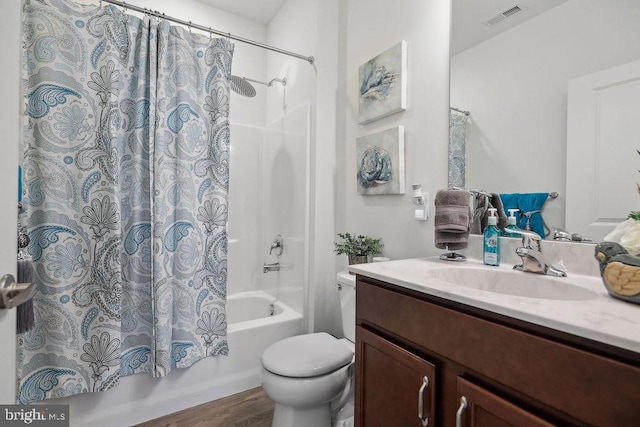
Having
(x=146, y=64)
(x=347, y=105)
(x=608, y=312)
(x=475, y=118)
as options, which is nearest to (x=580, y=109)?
(x=475, y=118)

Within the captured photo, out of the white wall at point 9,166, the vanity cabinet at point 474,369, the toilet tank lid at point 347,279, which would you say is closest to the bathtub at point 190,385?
the toilet tank lid at point 347,279

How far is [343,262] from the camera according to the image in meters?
2.00

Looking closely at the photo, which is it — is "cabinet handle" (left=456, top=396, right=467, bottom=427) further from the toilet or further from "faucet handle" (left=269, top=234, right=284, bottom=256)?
"faucet handle" (left=269, top=234, right=284, bottom=256)

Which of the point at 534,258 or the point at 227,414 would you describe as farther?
the point at 227,414

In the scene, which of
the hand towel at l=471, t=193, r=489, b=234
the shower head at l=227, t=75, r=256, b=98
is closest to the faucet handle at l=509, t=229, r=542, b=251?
the hand towel at l=471, t=193, r=489, b=234

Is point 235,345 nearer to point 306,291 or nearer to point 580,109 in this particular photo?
point 306,291

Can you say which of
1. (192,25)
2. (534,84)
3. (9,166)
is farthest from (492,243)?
(192,25)

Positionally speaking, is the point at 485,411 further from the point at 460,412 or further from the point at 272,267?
the point at 272,267

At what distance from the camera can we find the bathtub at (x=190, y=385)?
1.47m

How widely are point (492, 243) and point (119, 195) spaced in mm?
1709

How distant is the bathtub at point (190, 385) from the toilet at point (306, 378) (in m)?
0.49

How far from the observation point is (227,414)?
5.25 feet

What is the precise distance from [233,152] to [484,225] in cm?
207

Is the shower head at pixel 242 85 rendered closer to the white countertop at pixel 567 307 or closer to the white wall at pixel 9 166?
the white wall at pixel 9 166
